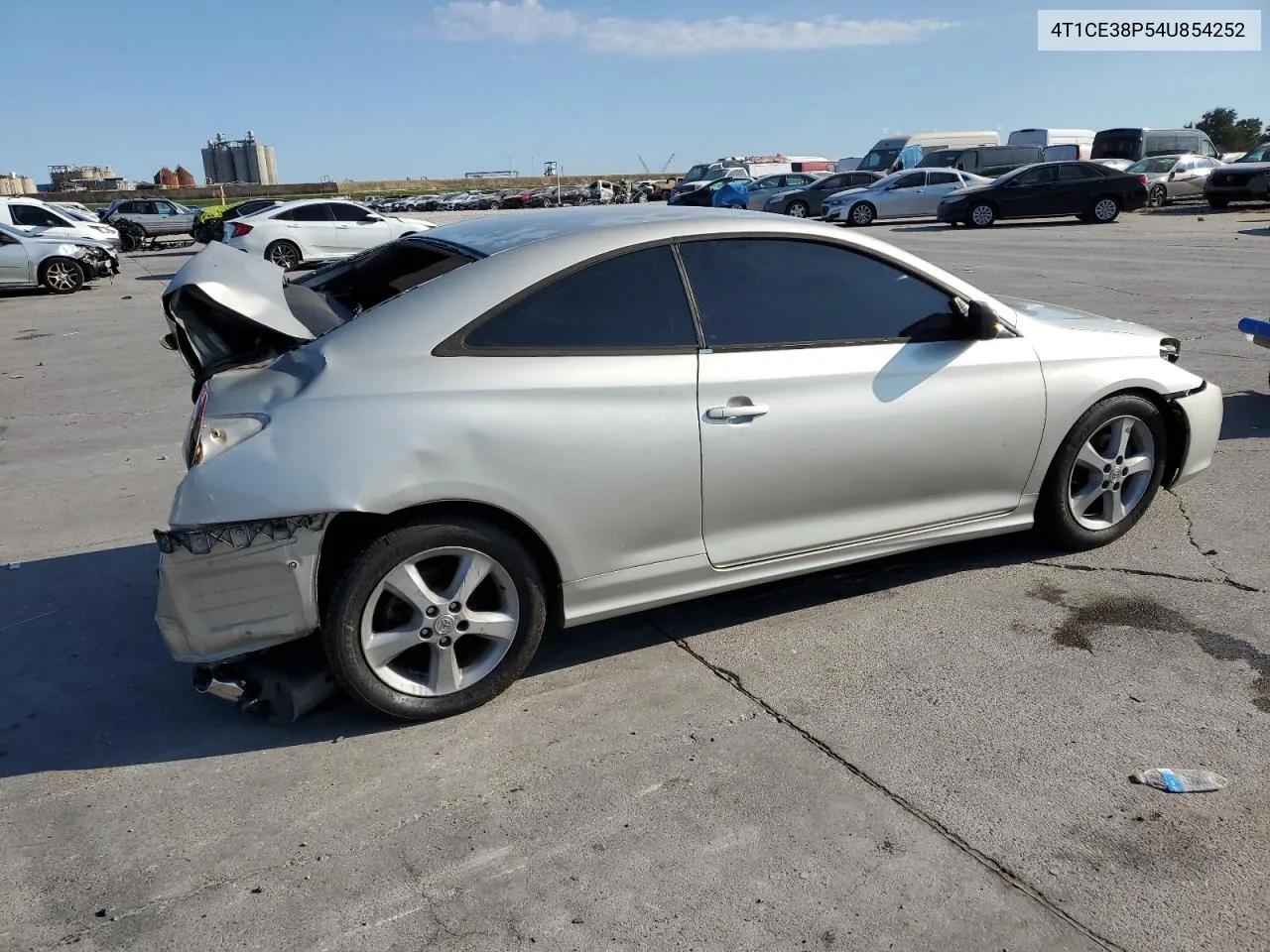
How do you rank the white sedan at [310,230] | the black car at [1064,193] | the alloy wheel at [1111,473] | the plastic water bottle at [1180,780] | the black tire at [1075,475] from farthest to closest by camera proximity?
1. the black car at [1064,193]
2. the white sedan at [310,230]
3. the alloy wheel at [1111,473]
4. the black tire at [1075,475]
5. the plastic water bottle at [1180,780]

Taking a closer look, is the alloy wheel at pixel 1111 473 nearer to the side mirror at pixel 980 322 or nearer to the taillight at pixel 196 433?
the side mirror at pixel 980 322

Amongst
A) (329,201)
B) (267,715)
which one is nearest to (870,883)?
(267,715)

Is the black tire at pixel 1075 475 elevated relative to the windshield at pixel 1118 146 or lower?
lower

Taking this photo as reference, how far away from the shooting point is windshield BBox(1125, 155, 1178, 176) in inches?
1190

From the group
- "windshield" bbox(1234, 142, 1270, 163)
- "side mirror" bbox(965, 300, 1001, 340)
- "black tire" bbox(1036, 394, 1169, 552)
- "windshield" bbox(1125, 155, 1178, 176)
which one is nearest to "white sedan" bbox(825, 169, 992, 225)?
"windshield" bbox(1125, 155, 1178, 176)

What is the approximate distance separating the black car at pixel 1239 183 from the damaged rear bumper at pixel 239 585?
2993 centimetres

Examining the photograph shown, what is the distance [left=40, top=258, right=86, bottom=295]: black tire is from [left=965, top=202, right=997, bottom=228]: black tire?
66.7 feet

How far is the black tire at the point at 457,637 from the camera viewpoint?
3.27 m

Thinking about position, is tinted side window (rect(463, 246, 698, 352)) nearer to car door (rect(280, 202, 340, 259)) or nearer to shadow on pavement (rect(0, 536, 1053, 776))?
shadow on pavement (rect(0, 536, 1053, 776))

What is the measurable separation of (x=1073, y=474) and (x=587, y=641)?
2.33m

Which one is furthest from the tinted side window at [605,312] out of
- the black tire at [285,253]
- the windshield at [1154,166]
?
the windshield at [1154,166]

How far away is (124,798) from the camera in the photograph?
10.4 feet

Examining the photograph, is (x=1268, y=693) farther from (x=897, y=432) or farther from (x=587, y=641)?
(x=587, y=641)

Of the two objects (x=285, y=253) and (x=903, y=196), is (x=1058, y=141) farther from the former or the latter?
(x=285, y=253)
